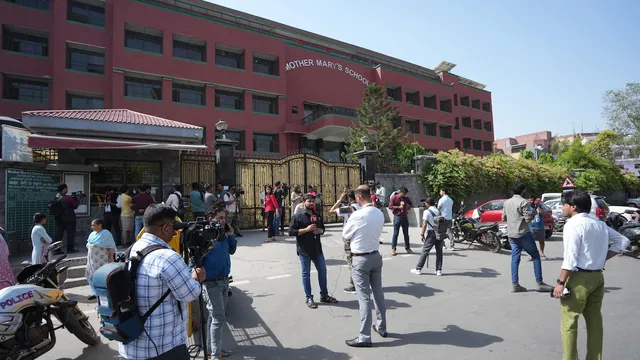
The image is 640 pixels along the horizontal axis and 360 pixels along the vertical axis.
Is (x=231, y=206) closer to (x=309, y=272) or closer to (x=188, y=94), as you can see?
(x=309, y=272)

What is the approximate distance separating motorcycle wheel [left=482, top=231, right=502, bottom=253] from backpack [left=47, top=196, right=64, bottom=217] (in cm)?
1094

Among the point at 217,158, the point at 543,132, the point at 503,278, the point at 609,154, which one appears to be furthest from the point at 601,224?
the point at 543,132

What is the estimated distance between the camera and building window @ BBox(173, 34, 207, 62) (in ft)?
75.4

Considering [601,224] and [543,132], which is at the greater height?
[543,132]

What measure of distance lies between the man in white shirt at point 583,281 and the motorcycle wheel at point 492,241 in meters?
6.42

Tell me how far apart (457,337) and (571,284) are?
140cm

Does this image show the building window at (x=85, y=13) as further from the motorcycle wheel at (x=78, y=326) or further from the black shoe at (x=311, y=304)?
the black shoe at (x=311, y=304)

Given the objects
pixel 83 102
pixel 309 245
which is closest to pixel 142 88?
pixel 83 102

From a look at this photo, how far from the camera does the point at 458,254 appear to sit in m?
9.21

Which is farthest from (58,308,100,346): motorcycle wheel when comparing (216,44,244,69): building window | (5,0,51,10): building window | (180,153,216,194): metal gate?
(5,0,51,10): building window

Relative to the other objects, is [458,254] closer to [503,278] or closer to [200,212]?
[503,278]

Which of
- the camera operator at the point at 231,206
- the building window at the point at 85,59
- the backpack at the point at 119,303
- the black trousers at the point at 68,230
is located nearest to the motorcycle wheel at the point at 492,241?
the camera operator at the point at 231,206

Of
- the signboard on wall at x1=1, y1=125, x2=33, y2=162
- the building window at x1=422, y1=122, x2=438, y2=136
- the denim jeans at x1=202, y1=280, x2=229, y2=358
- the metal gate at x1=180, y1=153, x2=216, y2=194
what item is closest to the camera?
the denim jeans at x1=202, y1=280, x2=229, y2=358

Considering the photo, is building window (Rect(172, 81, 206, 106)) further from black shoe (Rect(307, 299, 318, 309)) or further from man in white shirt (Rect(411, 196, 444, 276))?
black shoe (Rect(307, 299, 318, 309))
